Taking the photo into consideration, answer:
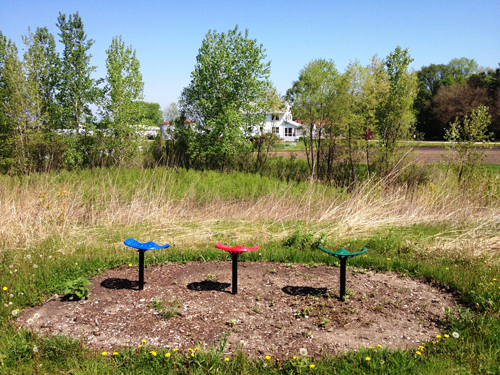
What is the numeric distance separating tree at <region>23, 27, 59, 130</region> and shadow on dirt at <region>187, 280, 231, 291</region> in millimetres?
11251

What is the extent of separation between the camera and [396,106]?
12039 millimetres

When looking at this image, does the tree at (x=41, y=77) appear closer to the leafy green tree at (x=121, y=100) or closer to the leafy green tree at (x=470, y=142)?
the leafy green tree at (x=121, y=100)

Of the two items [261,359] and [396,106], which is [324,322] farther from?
[396,106]

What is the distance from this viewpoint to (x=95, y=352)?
2.94 metres

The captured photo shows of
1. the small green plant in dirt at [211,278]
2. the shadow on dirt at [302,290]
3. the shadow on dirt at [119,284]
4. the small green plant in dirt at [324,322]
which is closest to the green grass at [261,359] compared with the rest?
the shadow on dirt at [119,284]

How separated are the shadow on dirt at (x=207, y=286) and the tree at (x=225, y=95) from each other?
9390mm

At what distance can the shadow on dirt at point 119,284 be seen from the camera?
13.3 ft

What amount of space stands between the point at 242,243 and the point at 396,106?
27.7ft

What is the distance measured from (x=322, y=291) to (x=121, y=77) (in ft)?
38.2

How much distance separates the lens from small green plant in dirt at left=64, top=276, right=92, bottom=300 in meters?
3.69

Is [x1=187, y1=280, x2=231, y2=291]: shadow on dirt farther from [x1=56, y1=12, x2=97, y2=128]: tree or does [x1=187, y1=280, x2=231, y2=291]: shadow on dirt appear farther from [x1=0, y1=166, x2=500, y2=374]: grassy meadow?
[x1=56, y1=12, x2=97, y2=128]: tree

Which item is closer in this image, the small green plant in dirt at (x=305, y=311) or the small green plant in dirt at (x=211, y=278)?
the small green plant in dirt at (x=305, y=311)

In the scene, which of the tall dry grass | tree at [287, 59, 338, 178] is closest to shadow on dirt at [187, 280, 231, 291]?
the tall dry grass

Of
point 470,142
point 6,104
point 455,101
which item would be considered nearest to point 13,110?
point 6,104
